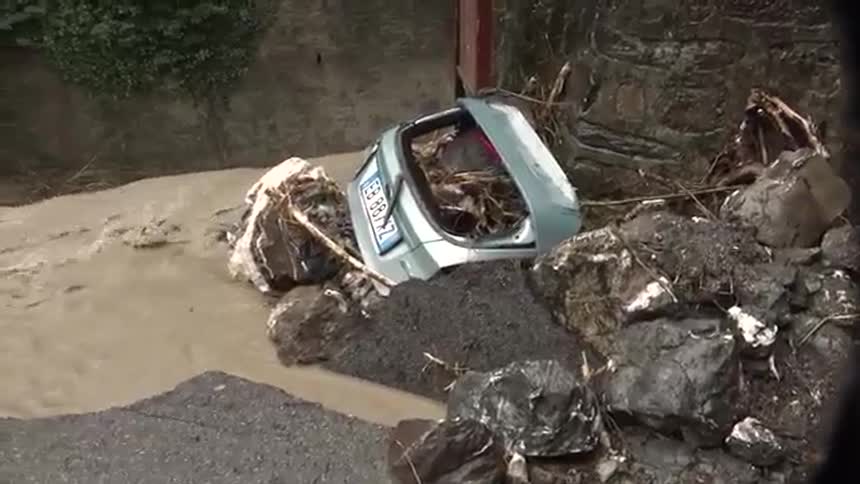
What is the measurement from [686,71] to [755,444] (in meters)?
1.69

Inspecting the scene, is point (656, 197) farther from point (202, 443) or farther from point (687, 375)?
point (202, 443)

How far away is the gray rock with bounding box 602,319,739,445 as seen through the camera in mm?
3035

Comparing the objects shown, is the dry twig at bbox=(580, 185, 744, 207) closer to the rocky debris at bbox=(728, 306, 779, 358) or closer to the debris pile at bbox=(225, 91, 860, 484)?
the debris pile at bbox=(225, 91, 860, 484)

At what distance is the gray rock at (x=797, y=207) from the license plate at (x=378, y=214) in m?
1.20

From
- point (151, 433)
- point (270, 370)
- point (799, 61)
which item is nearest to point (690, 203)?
point (799, 61)

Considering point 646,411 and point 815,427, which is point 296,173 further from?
point 815,427

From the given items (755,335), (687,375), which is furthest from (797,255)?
(687,375)

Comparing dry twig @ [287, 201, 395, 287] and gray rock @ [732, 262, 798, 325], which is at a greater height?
gray rock @ [732, 262, 798, 325]

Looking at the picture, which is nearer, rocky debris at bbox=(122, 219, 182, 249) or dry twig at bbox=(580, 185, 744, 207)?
dry twig at bbox=(580, 185, 744, 207)

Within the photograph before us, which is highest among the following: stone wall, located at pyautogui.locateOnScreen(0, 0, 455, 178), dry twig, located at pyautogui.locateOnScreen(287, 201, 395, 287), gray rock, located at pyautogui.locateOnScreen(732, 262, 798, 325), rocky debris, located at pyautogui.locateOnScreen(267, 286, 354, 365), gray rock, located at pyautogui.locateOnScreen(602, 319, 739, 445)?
gray rock, located at pyautogui.locateOnScreen(732, 262, 798, 325)

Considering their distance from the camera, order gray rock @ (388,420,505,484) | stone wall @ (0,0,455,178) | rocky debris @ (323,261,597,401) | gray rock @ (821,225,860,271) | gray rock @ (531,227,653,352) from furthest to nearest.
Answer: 1. stone wall @ (0,0,455,178)
2. rocky debris @ (323,261,597,401)
3. gray rock @ (531,227,653,352)
4. gray rock @ (821,225,860,271)
5. gray rock @ (388,420,505,484)

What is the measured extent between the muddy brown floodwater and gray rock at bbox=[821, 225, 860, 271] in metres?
1.25

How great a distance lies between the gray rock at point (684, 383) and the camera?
3.04 meters

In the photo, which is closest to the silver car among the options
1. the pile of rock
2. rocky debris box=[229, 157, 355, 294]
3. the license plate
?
the license plate
